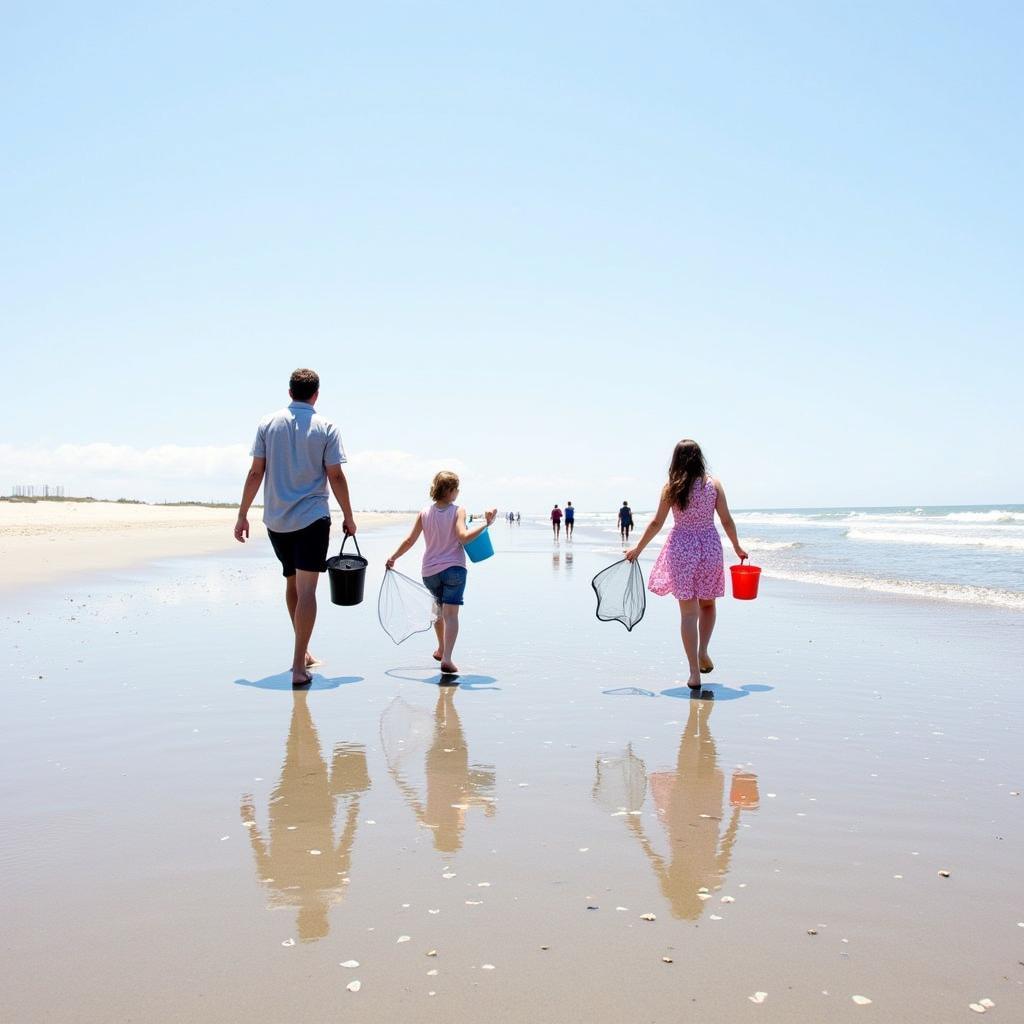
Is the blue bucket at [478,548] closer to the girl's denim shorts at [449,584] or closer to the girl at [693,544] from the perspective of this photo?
the girl's denim shorts at [449,584]

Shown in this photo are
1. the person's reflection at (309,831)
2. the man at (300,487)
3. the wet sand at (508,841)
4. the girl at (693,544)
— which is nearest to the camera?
the wet sand at (508,841)

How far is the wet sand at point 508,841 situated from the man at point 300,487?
86cm

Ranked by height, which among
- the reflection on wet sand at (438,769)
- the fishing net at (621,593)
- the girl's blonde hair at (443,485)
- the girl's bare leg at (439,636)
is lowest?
the reflection on wet sand at (438,769)

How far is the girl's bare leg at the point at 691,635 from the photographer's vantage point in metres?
6.73

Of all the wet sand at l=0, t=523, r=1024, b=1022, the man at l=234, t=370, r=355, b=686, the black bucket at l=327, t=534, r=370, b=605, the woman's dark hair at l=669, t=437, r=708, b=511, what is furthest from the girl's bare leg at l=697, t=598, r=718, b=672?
the man at l=234, t=370, r=355, b=686

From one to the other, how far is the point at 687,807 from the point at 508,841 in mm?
925

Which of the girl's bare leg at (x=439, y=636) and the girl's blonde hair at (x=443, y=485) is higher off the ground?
the girl's blonde hair at (x=443, y=485)

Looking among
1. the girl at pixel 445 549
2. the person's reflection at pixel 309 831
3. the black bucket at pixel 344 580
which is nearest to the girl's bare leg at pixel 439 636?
the girl at pixel 445 549

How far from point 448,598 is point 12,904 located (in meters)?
4.80

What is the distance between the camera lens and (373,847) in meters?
3.58

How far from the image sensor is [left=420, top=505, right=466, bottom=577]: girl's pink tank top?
7797 millimetres

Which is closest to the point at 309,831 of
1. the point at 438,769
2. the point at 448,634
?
the point at 438,769

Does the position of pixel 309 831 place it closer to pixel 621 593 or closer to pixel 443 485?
pixel 443 485

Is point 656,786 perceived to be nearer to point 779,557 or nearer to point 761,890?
point 761,890
